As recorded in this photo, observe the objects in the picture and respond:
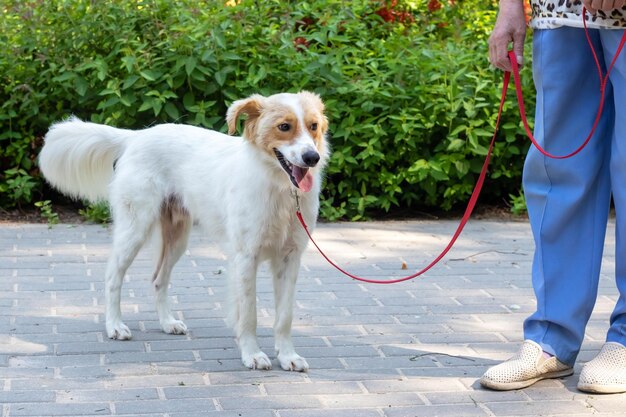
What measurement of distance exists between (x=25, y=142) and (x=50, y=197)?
548 mm

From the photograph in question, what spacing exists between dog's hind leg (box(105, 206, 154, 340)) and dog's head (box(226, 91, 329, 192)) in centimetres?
89

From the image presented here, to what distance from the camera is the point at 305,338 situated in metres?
5.12

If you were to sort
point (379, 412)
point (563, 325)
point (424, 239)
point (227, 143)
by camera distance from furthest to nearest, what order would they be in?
point (424, 239)
point (227, 143)
point (563, 325)
point (379, 412)

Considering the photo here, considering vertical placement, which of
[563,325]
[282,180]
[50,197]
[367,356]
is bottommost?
[50,197]

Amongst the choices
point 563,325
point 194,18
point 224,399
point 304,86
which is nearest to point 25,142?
point 194,18

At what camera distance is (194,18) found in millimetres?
8312

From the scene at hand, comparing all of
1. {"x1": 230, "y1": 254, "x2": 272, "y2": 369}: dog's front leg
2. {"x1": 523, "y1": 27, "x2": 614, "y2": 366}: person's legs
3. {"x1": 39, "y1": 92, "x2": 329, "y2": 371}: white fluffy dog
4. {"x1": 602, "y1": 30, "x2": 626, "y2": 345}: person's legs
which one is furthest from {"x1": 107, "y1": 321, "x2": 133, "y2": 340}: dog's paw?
{"x1": 602, "y1": 30, "x2": 626, "y2": 345}: person's legs

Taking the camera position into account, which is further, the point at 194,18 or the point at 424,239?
the point at 194,18

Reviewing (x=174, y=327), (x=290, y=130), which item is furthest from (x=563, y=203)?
(x=174, y=327)

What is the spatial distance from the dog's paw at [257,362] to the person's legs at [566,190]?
1208 millimetres

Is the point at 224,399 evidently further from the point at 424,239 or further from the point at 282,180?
the point at 424,239

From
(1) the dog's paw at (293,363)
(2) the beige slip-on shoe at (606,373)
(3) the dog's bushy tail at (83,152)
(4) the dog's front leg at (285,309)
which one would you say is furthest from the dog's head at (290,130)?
(2) the beige slip-on shoe at (606,373)

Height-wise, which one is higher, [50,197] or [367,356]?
[367,356]

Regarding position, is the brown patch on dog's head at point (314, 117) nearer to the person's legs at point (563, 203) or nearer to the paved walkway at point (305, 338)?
the person's legs at point (563, 203)
